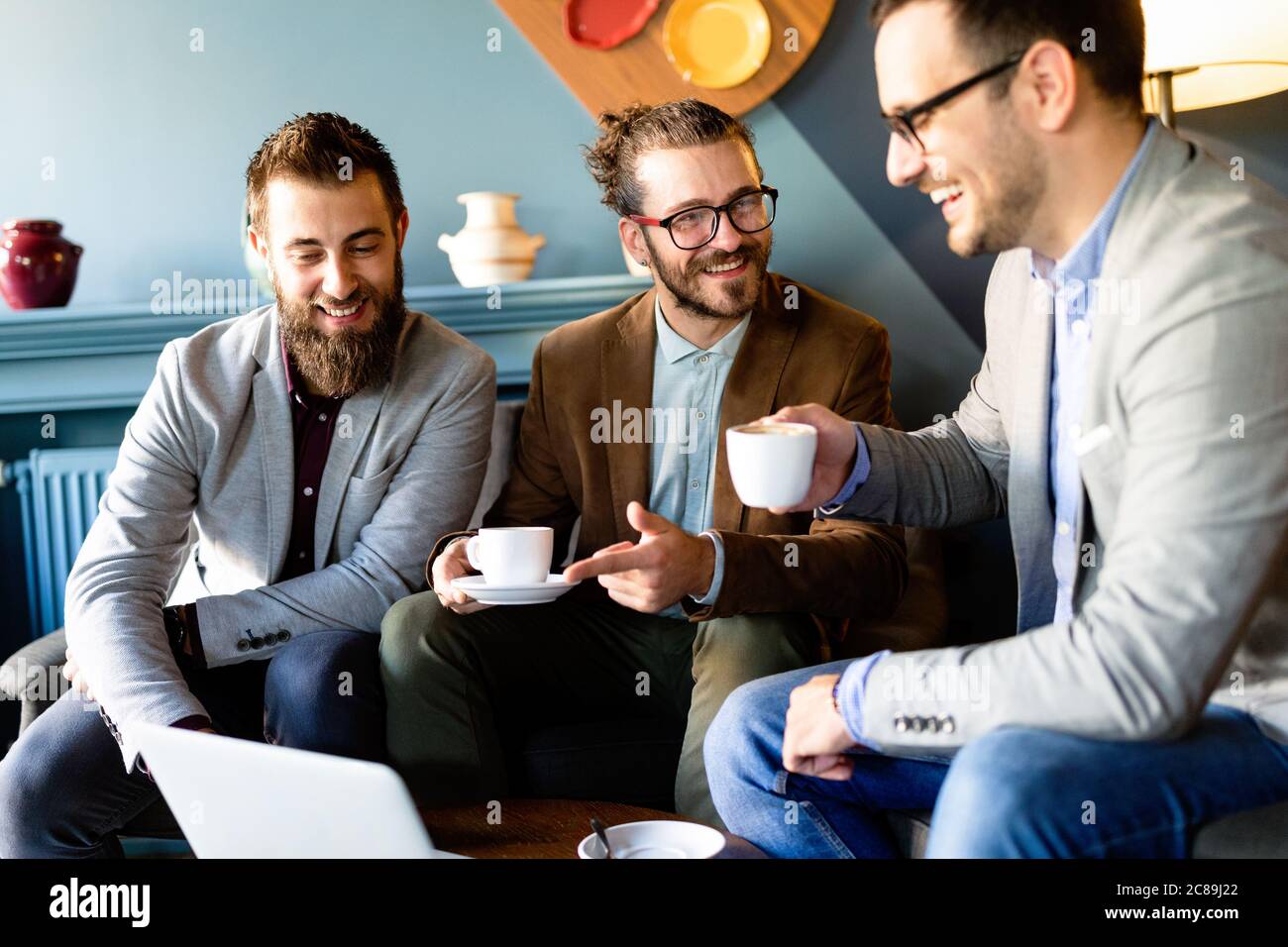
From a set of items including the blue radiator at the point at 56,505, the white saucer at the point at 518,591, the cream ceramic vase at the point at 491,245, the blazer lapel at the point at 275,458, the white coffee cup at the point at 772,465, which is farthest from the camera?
the blue radiator at the point at 56,505

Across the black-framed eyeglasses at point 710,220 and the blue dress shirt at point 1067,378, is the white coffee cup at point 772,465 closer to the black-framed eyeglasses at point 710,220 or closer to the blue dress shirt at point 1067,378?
the blue dress shirt at point 1067,378

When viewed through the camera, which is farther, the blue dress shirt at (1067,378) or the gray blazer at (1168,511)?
the blue dress shirt at (1067,378)

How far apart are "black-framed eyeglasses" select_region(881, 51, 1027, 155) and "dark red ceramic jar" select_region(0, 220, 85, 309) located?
6.94ft

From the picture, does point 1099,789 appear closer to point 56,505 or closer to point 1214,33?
point 1214,33

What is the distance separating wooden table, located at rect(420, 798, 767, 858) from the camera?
148 cm

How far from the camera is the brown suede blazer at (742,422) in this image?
1.98 metres

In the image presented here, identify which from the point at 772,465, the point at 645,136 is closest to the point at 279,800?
the point at 772,465

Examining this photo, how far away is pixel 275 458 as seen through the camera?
218 cm

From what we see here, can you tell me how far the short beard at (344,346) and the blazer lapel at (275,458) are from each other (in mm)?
63

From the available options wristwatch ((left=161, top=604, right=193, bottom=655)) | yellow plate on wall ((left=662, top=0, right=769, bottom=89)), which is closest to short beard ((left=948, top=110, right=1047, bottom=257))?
wristwatch ((left=161, top=604, right=193, bottom=655))

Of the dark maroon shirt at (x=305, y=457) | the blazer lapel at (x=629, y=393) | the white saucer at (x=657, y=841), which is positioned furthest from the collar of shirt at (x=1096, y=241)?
the dark maroon shirt at (x=305, y=457)

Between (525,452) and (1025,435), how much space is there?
110 cm

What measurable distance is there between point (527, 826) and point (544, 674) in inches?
23.0
